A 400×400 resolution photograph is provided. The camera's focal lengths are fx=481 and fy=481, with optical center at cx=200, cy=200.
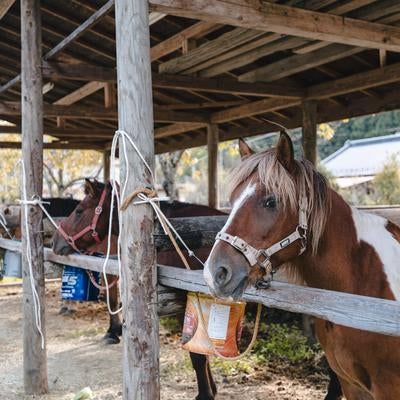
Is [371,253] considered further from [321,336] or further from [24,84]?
[24,84]

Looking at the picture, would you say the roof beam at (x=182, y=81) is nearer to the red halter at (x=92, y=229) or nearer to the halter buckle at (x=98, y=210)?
the red halter at (x=92, y=229)

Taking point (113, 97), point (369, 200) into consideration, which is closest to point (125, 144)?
point (113, 97)

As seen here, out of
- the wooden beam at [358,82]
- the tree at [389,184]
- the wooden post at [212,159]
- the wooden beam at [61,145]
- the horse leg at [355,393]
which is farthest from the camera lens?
the tree at [389,184]

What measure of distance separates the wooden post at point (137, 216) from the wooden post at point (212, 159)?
5507 mm

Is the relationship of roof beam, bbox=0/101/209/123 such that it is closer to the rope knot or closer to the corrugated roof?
the rope knot

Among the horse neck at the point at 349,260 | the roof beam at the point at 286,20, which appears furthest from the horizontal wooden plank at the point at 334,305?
the roof beam at the point at 286,20

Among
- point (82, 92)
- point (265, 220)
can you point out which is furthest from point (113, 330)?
point (265, 220)

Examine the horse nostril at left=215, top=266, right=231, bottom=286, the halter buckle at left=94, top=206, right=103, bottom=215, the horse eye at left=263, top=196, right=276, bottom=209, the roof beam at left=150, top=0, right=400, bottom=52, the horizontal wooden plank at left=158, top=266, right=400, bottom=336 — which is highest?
the roof beam at left=150, top=0, right=400, bottom=52

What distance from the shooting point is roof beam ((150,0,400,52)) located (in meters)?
2.67

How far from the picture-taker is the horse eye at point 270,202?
6.96ft

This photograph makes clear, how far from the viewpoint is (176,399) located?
4.04 m

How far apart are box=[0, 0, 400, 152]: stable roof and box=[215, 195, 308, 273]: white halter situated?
1.30 metres

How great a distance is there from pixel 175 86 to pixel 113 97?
1.88 metres

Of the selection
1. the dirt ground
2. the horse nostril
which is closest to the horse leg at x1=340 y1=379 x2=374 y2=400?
the horse nostril
